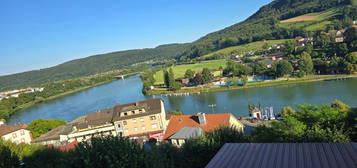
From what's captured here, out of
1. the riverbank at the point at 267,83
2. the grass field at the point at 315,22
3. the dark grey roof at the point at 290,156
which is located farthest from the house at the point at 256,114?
the grass field at the point at 315,22

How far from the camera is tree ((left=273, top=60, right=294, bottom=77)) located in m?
38.1

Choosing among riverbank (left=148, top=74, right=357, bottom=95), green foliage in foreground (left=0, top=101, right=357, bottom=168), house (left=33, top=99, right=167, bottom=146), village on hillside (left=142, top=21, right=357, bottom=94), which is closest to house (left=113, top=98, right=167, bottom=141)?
house (left=33, top=99, right=167, bottom=146)

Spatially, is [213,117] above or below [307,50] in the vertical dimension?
below

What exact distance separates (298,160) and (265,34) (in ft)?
282

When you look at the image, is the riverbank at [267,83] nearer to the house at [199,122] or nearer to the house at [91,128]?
the house at [91,128]

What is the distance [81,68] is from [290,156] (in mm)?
185936

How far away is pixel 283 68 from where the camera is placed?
3825cm

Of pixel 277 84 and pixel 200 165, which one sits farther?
pixel 277 84

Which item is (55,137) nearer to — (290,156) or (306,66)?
(290,156)

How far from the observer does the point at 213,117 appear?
48.0ft

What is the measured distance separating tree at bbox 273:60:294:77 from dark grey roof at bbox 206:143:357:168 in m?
36.5

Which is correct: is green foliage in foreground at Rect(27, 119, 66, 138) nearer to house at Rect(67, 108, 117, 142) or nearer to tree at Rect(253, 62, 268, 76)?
house at Rect(67, 108, 117, 142)

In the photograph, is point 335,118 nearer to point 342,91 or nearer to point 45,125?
point 342,91

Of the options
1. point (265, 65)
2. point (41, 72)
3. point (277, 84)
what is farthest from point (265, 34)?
point (41, 72)
